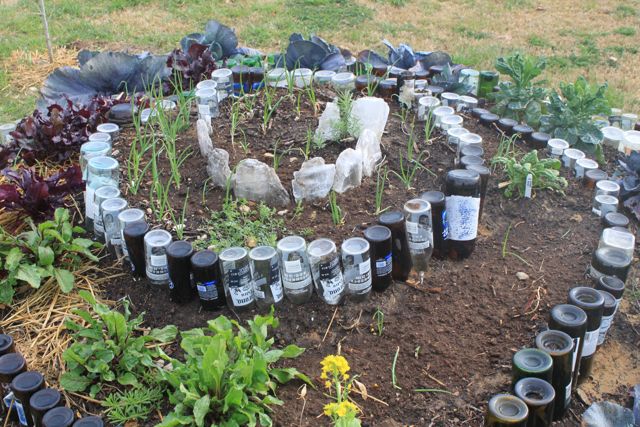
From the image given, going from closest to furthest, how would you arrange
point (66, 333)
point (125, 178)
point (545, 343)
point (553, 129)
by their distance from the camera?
1. point (545, 343)
2. point (66, 333)
3. point (125, 178)
4. point (553, 129)

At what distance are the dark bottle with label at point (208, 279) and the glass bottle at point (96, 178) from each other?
2.65 ft

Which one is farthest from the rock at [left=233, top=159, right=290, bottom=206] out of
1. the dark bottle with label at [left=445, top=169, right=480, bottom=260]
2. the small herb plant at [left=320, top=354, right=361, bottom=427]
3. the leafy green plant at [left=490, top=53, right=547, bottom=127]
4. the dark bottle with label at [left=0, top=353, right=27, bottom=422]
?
the leafy green plant at [left=490, top=53, right=547, bottom=127]

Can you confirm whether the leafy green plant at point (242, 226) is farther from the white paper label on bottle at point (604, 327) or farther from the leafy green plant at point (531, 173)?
the white paper label on bottle at point (604, 327)

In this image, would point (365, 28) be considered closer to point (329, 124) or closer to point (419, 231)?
point (329, 124)

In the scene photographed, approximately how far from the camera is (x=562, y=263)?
349 centimetres

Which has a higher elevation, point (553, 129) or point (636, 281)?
point (553, 129)

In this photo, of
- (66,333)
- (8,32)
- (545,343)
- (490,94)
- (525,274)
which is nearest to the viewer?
(545,343)

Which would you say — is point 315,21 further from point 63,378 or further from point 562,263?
point 63,378

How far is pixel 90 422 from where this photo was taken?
2.54m

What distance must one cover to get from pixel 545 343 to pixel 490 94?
2.69m

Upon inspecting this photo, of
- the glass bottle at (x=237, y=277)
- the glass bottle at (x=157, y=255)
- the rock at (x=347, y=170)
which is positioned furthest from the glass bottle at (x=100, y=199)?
the rock at (x=347, y=170)

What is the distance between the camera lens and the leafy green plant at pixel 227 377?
8.23 ft

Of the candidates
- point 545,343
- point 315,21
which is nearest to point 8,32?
point 315,21

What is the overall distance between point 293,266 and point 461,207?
892 mm
